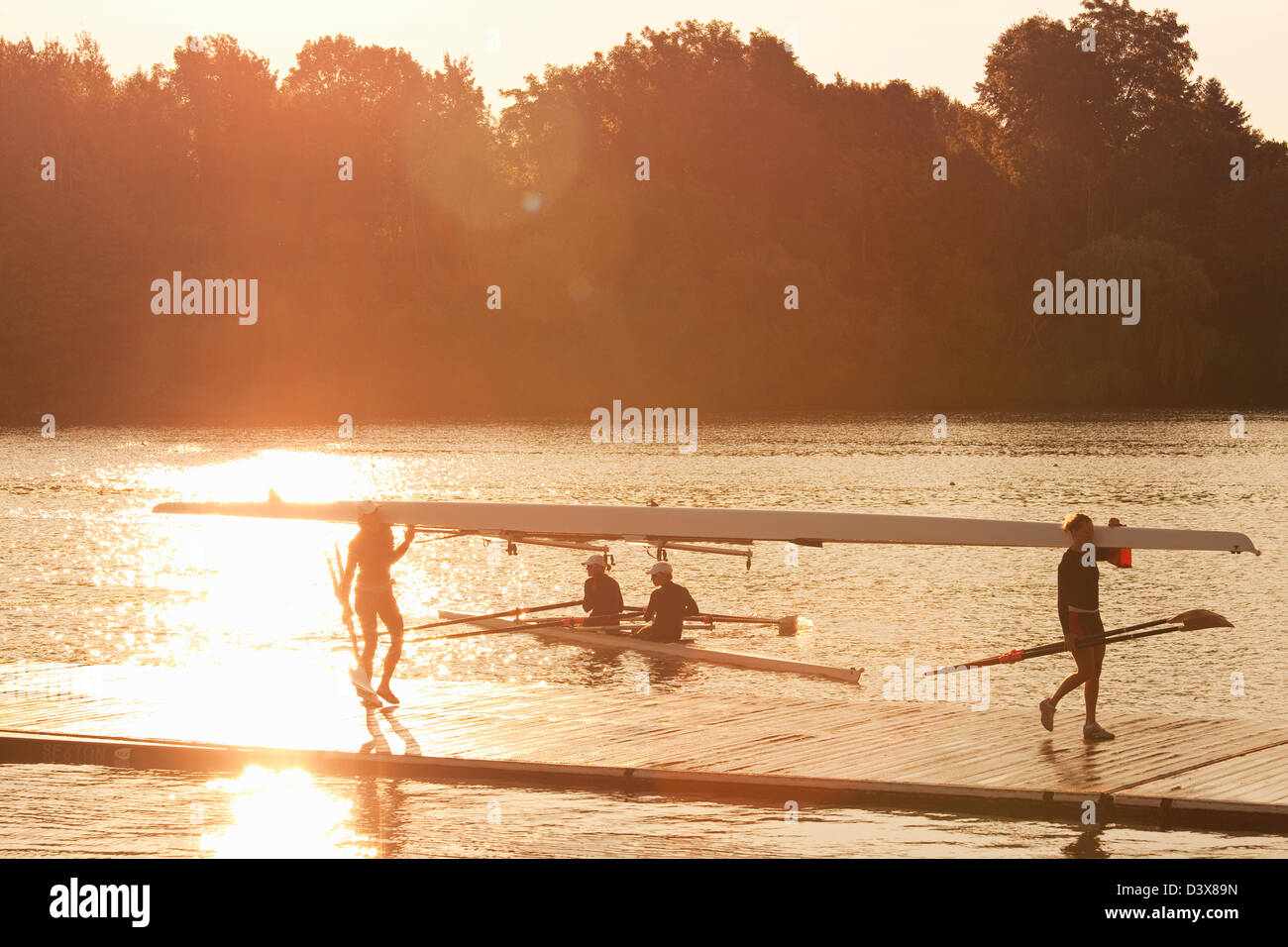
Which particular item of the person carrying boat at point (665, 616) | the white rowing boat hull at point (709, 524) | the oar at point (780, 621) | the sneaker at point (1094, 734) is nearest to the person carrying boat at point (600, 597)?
the person carrying boat at point (665, 616)

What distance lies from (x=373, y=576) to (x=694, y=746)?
342 cm

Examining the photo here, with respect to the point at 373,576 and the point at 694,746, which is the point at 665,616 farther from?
the point at 694,746

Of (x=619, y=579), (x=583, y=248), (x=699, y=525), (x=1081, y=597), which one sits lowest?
(x=619, y=579)

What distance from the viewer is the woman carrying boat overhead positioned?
1507 cm

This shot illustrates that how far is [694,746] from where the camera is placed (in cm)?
1417

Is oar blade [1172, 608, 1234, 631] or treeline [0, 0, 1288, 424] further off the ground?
treeline [0, 0, 1288, 424]

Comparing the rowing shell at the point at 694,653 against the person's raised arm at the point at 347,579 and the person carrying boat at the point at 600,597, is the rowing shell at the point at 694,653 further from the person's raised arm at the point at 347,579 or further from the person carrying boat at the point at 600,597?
the person's raised arm at the point at 347,579

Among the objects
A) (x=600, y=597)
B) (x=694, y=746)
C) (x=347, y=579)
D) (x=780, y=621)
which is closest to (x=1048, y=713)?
(x=694, y=746)

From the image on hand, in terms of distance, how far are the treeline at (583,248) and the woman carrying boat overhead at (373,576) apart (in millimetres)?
90211

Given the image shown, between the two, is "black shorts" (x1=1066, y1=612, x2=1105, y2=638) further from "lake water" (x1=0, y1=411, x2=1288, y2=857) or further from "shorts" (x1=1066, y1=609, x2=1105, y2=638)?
"lake water" (x1=0, y1=411, x2=1288, y2=857)

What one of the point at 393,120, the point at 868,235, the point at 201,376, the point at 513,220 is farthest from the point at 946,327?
the point at 201,376

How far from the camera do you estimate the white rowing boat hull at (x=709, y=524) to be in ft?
51.2

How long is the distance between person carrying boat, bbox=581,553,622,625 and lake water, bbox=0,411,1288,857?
0.79m

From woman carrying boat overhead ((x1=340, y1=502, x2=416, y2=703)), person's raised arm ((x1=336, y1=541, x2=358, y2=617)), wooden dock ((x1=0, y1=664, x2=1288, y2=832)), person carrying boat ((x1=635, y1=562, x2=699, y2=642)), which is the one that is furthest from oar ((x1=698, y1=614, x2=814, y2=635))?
person's raised arm ((x1=336, y1=541, x2=358, y2=617))
